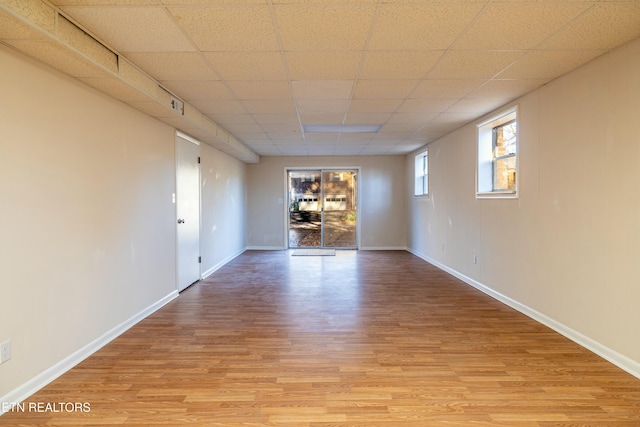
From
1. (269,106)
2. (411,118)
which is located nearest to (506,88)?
(411,118)

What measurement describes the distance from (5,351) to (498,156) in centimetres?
508

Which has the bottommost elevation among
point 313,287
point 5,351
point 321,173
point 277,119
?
point 313,287

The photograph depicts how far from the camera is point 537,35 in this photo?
2.31m

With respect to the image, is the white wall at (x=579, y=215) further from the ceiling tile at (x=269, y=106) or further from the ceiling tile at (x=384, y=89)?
the ceiling tile at (x=269, y=106)

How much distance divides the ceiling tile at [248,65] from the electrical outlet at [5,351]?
230 cm

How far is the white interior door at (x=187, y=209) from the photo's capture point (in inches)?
179

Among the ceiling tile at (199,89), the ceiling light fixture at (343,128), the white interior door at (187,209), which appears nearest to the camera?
the ceiling tile at (199,89)

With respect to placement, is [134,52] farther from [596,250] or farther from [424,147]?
[424,147]

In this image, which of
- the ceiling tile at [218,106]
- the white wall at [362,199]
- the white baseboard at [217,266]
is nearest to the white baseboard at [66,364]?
the white baseboard at [217,266]

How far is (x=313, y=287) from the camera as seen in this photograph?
483 cm

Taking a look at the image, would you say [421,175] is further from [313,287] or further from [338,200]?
[313,287]

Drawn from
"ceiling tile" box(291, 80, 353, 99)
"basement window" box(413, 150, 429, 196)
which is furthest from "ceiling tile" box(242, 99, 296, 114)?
"basement window" box(413, 150, 429, 196)

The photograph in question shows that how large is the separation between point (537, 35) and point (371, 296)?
319 centimetres

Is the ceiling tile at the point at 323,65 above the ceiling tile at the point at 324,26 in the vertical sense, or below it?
below
